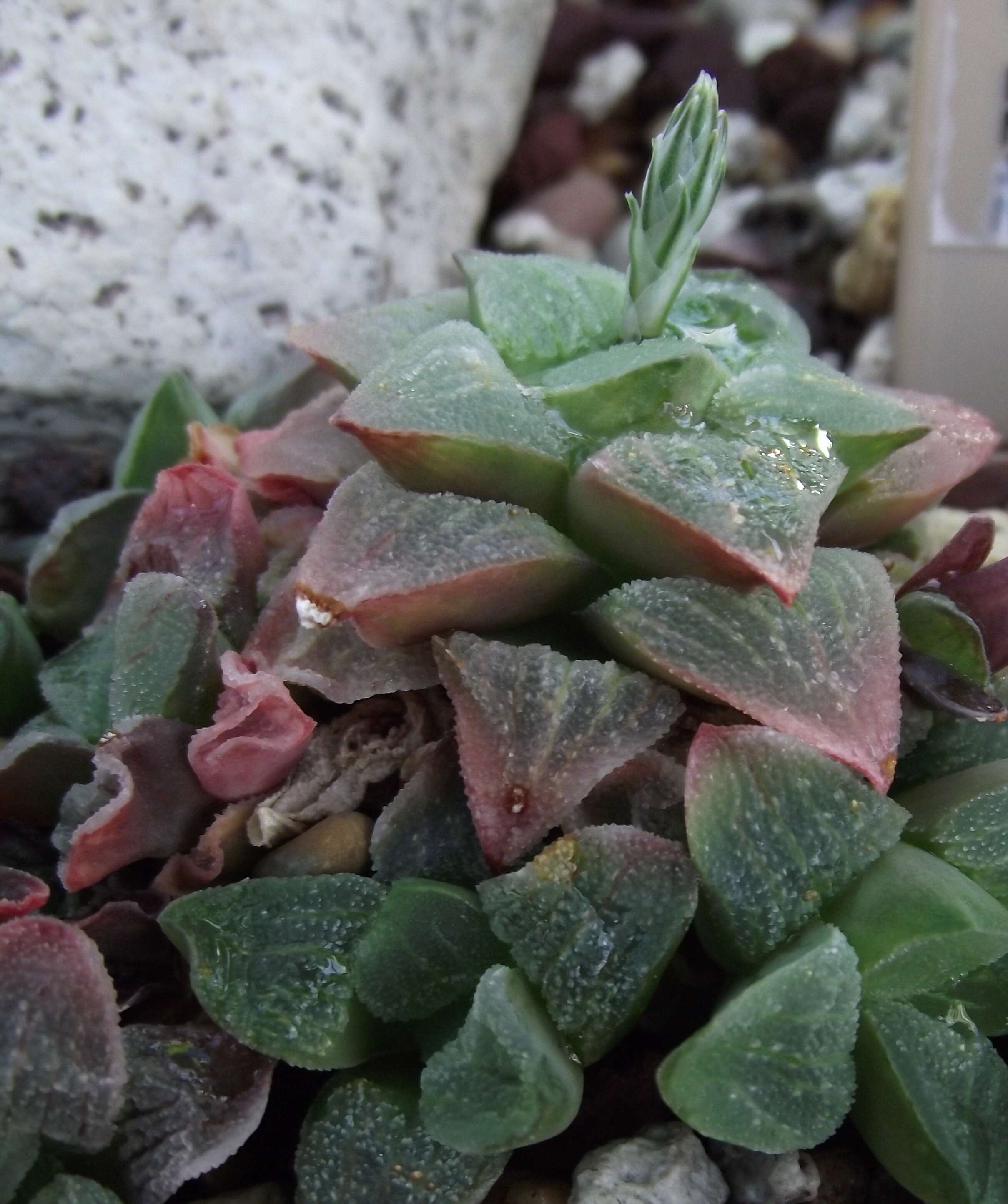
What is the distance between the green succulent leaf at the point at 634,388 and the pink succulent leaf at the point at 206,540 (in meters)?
0.21

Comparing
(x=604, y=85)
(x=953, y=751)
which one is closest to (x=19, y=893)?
(x=953, y=751)

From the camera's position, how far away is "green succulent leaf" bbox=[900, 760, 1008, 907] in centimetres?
58

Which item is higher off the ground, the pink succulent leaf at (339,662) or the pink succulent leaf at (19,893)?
the pink succulent leaf at (339,662)

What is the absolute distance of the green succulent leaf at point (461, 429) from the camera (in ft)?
1.95

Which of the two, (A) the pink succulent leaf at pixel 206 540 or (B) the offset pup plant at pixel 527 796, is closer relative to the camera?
(B) the offset pup plant at pixel 527 796

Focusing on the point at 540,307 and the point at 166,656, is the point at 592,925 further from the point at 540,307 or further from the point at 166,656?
the point at 540,307

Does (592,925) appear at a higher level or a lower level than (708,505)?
lower

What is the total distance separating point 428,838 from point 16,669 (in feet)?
1.02

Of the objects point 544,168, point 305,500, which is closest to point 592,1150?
point 305,500

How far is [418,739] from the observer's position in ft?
2.15

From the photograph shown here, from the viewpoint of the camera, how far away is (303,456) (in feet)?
2.45

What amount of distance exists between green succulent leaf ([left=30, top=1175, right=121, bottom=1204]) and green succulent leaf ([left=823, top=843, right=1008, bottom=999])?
360mm

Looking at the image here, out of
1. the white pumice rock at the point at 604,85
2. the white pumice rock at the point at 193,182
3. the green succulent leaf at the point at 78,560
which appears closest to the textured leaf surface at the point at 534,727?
the green succulent leaf at the point at 78,560

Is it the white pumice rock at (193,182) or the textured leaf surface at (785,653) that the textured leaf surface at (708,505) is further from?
the white pumice rock at (193,182)
